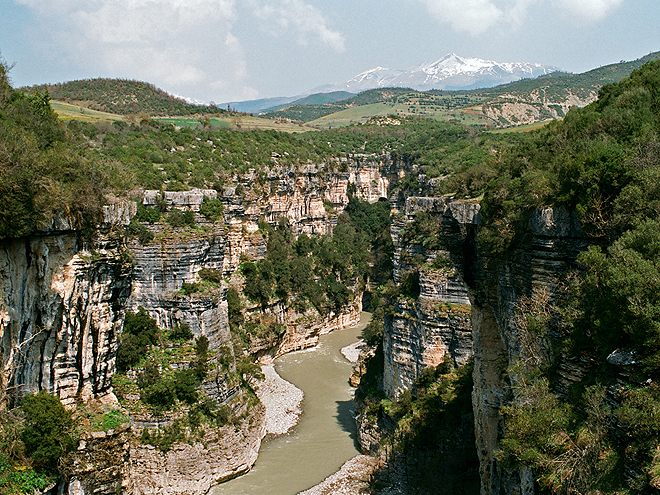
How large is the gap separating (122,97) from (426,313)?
5755cm

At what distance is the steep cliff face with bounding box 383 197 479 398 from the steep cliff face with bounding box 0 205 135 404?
12130 millimetres

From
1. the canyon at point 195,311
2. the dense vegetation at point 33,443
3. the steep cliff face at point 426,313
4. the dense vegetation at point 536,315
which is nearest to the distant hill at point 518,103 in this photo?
the steep cliff face at point 426,313

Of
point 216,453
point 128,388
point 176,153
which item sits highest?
point 176,153

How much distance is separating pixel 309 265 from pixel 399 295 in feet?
78.0

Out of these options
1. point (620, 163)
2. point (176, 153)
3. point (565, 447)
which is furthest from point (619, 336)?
point (176, 153)

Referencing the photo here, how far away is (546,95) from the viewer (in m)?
97.4

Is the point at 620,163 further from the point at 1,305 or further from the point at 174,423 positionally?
the point at 174,423

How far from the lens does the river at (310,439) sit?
78.0ft

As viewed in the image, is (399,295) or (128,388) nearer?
(128,388)

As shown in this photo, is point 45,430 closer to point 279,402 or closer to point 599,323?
point 599,323

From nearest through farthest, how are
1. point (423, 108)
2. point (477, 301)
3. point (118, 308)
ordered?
point (477, 301) → point (118, 308) → point (423, 108)

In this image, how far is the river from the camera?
2377cm

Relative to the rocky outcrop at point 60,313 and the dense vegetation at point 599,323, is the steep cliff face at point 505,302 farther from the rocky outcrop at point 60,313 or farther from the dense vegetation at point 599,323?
the rocky outcrop at point 60,313

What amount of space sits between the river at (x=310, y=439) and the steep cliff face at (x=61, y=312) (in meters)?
9.02
